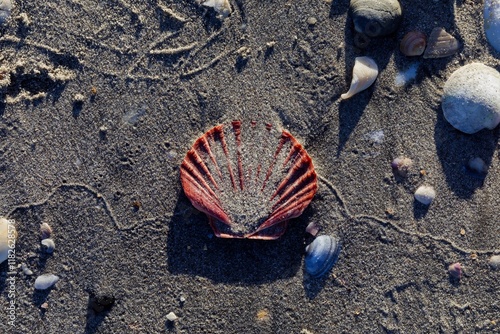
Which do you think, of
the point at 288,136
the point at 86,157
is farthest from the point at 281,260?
the point at 86,157

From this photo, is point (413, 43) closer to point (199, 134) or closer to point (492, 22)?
point (492, 22)

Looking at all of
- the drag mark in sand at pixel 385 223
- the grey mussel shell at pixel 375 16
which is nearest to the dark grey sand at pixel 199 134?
the drag mark in sand at pixel 385 223

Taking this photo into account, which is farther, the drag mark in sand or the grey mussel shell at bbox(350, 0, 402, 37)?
the drag mark in sand

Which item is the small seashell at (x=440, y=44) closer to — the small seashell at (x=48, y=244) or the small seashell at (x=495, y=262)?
the small seashell at (x=495, y=262)

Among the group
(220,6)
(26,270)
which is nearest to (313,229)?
(220,6)

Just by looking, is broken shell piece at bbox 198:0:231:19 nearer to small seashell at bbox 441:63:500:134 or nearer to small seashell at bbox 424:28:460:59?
small seashell at bbox 424:28:460:59

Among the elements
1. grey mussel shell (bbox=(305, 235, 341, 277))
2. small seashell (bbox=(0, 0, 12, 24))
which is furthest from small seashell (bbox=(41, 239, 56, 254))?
grey mussel shell (bbox=(305, 235, 341, 277))
